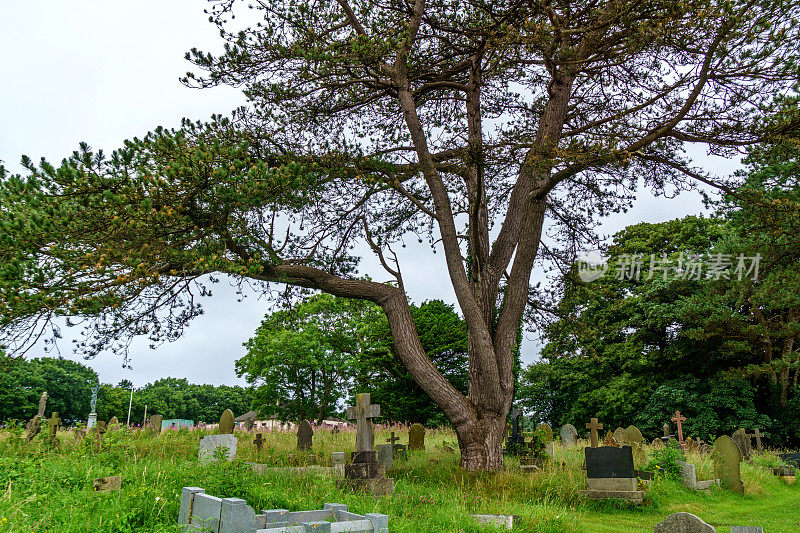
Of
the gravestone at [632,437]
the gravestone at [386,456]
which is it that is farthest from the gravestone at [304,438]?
the gravestone at [632,437]

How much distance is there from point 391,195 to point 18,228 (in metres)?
7.79

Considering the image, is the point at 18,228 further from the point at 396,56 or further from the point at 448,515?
the point at 396,56

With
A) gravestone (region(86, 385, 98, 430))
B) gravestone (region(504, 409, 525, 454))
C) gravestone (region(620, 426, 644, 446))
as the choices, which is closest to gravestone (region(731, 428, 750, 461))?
gravestone (region(620, 426, 644, 446))

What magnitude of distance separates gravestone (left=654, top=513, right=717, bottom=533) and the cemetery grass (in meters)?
1.76

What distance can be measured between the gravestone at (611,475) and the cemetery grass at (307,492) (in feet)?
0.63

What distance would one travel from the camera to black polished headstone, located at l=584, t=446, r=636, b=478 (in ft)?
29.7

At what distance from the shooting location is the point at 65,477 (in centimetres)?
627

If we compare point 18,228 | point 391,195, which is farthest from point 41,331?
point 391,195

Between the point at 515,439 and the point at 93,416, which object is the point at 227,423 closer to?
the point at 515,439

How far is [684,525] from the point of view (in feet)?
14.9

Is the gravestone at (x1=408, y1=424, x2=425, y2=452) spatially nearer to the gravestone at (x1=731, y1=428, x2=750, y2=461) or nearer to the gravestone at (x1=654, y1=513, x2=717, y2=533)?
the gravestone at (x1=731, y1=428, x2=750, y2=461)

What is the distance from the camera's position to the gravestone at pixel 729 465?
11.0 m

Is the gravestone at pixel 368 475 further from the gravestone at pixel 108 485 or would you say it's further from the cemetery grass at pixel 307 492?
the gravestone at pixel 108 485

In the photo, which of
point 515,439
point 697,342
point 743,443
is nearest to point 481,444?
point 515,439
